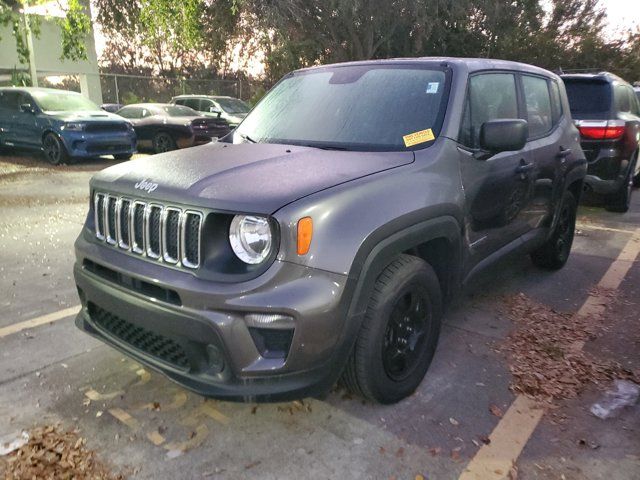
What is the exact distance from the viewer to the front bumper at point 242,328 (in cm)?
220

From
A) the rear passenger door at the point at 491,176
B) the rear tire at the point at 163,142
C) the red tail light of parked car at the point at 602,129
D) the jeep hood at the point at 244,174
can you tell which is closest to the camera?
the jeep hood at the point at 244,174

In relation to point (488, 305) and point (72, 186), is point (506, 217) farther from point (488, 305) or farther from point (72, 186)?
point (72, 186)

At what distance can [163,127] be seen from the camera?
14.1 m

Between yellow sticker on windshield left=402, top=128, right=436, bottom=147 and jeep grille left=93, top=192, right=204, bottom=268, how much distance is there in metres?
1.30

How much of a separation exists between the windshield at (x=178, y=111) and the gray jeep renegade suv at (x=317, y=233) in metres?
11.2

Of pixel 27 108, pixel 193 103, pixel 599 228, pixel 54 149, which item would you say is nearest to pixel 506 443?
pixel 599 228

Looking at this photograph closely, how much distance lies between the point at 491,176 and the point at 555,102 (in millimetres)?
1729

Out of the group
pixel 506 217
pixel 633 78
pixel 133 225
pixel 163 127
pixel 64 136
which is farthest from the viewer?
pixel 633 78

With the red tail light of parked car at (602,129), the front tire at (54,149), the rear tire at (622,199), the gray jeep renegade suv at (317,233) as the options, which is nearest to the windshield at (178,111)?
the front tire at (54,149)

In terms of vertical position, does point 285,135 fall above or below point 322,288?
above

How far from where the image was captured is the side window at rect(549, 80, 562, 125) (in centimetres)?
454

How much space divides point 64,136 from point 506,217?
34.8 ft

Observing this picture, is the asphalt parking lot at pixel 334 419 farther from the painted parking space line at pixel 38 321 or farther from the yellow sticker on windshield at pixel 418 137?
the yellow sticker on windshield at pixel 418 137

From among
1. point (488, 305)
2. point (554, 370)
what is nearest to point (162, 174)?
point (554, 370)
